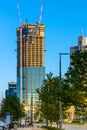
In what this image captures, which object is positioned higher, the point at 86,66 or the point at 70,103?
the point at 86,66

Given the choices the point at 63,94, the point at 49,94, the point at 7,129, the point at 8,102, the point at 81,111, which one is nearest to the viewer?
the point at 63,94

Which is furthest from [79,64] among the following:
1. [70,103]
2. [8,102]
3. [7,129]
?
[8,102]

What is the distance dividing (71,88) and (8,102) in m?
71.9

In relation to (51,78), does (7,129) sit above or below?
below

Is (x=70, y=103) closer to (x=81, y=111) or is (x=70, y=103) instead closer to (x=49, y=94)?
(x=81, y=111)

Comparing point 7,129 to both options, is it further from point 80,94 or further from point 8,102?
point 8,102

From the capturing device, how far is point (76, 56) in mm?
53844

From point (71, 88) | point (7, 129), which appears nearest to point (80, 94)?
point (71, 88)

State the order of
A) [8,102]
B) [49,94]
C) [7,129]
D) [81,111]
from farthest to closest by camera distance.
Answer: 1. [8,102]
2. [49,94]
3. [7,129]
4. [81,111]

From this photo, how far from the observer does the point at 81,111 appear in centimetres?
6141

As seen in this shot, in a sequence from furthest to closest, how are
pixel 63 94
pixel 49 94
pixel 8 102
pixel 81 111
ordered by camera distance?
pixel 8 102
pixel 49 94
pixel 81 111
pixel 63 94

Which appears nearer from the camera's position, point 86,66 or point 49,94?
point 86,66

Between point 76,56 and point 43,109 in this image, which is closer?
point 76,56

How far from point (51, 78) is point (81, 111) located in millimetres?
26975
